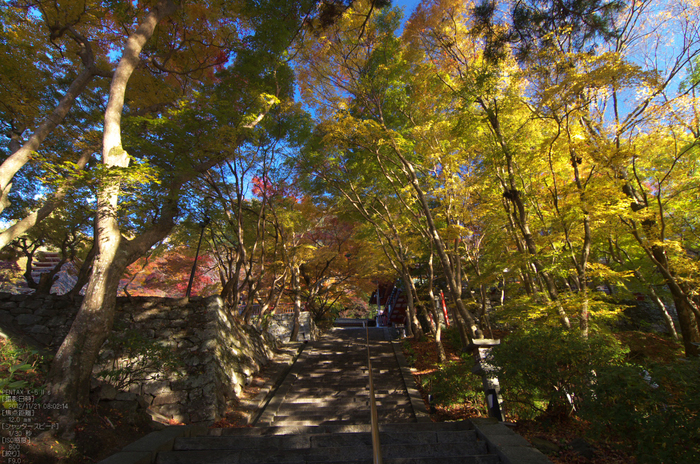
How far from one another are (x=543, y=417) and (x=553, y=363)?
3.29 ft

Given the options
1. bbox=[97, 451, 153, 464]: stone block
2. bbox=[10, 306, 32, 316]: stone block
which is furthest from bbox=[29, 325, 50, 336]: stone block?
bbox=[97, 451, 153, 464]: stone block

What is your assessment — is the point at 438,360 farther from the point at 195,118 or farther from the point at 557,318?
the point at 195,118

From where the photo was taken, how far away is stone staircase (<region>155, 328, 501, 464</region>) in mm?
3162

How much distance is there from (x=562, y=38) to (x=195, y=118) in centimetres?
731

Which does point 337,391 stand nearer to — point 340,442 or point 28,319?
point 340,442

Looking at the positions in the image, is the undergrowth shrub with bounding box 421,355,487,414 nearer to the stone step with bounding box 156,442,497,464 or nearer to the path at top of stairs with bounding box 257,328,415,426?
the path at top of stairs with bounding box 257,328,415,426

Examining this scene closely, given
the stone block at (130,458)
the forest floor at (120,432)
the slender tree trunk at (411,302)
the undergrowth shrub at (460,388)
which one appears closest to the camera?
the stone block at (130,458)

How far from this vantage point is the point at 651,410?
7.66 feet

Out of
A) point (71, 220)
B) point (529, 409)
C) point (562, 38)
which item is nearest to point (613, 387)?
point (529, 409)

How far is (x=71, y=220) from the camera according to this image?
786cm

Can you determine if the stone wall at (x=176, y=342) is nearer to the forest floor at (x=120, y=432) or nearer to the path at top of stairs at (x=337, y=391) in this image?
the forest floor at (x=120, y=432)

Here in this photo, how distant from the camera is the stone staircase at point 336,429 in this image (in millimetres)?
3162

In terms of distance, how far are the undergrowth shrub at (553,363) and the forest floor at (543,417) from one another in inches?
9.5

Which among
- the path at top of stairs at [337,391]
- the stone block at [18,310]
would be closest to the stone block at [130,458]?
the path at top of stairs at [337,391]
